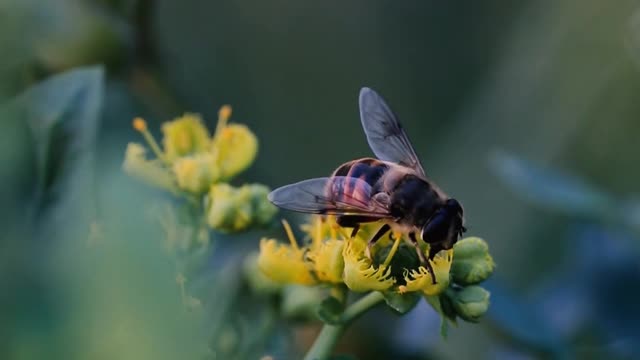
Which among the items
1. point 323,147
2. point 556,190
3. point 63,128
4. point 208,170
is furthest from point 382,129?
point 323,147

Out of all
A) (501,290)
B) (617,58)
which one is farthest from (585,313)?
(617,58)

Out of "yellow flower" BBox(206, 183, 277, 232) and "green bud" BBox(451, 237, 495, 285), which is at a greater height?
"green bud" BBox(451, 237, 495, 285)

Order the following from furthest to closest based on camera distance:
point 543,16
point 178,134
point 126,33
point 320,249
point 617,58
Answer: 1. point 543,16
2. point 617,58
3. point 126,33
4. point 178,134
5. point 320,249

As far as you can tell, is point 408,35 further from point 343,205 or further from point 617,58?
point 343,205

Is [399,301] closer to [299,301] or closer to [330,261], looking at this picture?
[330,261]

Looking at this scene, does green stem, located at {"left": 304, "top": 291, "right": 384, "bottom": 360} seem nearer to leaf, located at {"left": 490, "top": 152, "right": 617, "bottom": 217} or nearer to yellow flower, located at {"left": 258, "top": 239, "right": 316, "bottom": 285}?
yellow flower, located at {"left": 258, "top": 239, "right": 316, "bottom": 285}

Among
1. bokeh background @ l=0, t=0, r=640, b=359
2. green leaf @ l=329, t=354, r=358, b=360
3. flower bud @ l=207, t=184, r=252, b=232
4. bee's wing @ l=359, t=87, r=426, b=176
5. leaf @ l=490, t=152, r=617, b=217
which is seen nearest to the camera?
bokeh background @ l=0, t=0, r=640, b=359

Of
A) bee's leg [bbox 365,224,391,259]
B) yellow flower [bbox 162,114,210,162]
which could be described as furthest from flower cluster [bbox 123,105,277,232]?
bee's leg [bbox 365,224,391,259]
